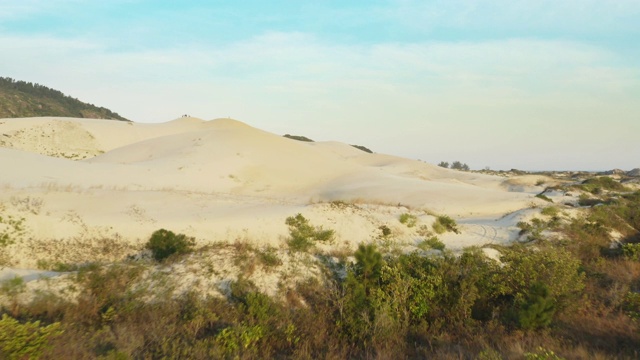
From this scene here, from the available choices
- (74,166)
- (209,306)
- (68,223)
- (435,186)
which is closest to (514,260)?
(209,306)

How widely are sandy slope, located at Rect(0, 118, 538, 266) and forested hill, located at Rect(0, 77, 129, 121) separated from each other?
38.0 metres

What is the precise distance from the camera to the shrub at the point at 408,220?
60.5 feet

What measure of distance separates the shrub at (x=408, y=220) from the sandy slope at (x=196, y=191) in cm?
38

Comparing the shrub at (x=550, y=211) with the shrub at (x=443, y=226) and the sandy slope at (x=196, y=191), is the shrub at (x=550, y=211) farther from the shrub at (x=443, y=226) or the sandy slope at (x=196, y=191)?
the shrub at (x=443, y=226)

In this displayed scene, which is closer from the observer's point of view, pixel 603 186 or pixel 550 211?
pixel 550 211

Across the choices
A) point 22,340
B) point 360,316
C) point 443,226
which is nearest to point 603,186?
point 443,226

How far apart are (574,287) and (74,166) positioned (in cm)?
2435

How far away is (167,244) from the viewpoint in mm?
12578

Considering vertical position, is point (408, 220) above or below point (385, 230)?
above

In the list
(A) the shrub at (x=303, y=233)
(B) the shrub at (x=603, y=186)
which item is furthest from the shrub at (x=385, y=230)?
(B) the shrub at (x=603, y=186)

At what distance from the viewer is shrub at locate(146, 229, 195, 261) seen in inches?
480

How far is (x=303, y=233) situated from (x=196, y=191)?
10434 millimetres

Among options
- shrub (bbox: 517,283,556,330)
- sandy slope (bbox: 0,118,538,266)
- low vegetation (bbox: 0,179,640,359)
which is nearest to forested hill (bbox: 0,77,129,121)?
sandy slope (bbox: 0,118,538,266)

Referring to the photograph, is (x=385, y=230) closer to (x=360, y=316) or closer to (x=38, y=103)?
(x=360, y=316)
